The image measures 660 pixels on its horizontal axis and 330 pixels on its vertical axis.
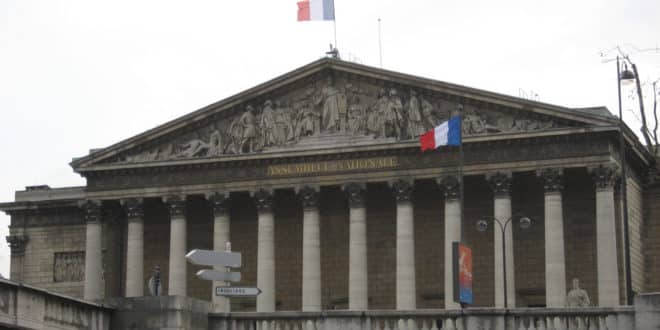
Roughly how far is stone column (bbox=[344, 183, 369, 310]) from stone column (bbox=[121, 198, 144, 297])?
11716 millimetres

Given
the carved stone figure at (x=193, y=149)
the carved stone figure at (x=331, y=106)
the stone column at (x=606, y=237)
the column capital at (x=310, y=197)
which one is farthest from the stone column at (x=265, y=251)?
the stone column at (x=606, y=237)

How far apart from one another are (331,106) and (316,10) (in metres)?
5.88

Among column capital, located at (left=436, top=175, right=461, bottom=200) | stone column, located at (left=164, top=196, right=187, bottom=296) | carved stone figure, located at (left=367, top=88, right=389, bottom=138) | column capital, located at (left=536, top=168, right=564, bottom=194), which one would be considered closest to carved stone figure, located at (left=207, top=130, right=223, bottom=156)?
stone column, located at (left=164, top=196, right=187, bottom=296)

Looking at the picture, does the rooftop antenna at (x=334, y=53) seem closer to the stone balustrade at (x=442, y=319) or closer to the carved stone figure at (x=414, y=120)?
the carved stone figure at (x=414, y=120)

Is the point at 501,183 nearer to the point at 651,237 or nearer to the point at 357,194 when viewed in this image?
the point at 357,194

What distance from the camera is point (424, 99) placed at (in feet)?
221

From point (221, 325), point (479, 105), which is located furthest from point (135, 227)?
point (221, 325)

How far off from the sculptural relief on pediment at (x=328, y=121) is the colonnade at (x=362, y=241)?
92.2 inches

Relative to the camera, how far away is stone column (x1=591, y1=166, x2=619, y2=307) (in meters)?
62.5

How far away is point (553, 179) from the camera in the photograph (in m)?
64.4

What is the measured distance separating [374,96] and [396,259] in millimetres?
8340

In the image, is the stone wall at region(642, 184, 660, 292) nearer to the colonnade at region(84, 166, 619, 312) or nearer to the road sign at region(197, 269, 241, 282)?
the colonnade at region(84, 166, 619, 312)

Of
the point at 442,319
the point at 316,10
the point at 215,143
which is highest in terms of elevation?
the point at 316,10

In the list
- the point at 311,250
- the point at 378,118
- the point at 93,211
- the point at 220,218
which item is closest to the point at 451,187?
the point at 378,118
